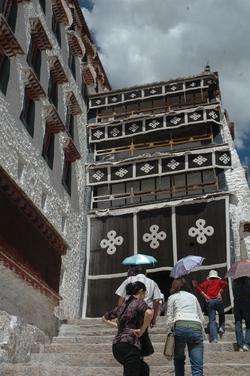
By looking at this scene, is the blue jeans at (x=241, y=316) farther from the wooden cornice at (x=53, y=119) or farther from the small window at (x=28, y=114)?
the wooden cornice at (x=53, y=119)

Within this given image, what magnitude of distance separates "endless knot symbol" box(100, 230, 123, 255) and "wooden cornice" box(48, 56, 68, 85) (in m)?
5.39

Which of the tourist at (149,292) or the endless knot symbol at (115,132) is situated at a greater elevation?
the endless knot symbol at (115,132)

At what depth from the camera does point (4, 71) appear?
11.1 m

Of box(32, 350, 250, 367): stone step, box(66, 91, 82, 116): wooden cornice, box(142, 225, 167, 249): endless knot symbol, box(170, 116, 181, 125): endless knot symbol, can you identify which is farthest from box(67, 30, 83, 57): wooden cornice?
box(32, 350, 250, 367): stone step

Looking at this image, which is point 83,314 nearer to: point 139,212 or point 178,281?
point 139,212

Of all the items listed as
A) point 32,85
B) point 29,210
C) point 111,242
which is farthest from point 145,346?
point 111,242

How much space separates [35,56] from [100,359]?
1000cm

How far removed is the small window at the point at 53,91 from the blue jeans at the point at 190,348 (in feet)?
36.5

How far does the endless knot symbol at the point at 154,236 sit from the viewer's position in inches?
567

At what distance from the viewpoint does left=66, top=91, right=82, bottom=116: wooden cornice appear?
16.0 meters

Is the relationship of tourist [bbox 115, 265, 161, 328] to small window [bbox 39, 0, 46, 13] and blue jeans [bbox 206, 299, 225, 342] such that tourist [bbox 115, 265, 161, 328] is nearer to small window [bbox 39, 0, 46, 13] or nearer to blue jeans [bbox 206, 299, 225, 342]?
blue jeans [bbox 206, 299, 225, 342]

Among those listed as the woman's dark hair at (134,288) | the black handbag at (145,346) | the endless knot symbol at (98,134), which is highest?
the endless knot symbol at (98,134)

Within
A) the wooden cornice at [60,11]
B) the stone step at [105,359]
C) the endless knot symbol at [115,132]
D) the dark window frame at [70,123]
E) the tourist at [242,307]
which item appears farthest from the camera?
the endless knot symbol at [115,132]

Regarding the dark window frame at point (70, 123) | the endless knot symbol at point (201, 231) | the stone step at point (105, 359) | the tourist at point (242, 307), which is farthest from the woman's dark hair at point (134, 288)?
the dark window frame at point (70, 123)
